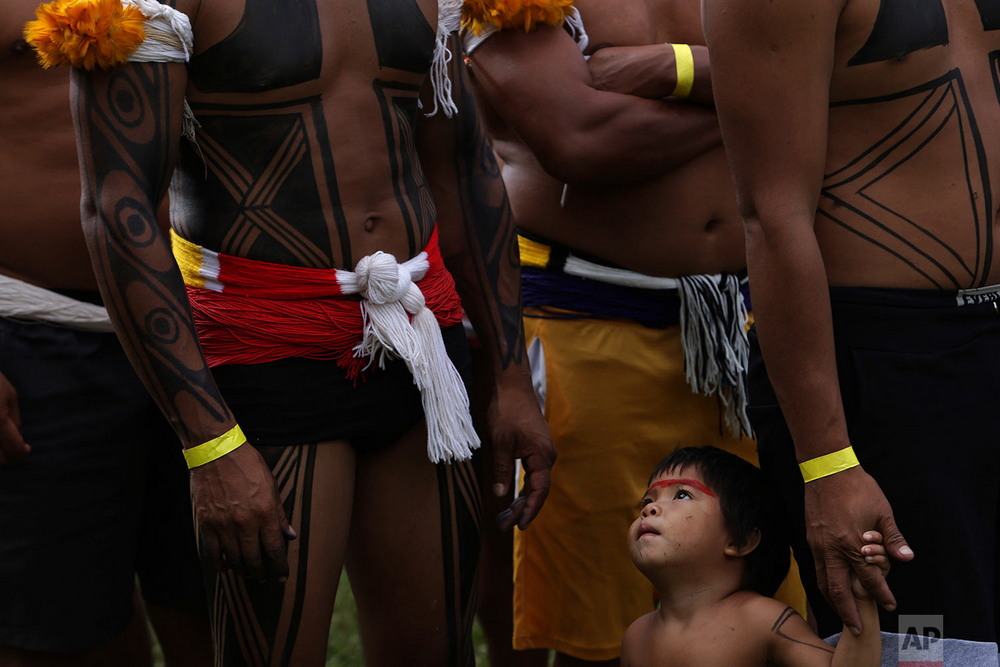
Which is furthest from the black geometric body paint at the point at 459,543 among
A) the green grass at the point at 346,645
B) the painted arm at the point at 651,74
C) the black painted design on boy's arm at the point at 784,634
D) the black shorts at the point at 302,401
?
the green grass at the point at 346,645

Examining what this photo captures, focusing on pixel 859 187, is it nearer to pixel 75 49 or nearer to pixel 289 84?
pixel 289 84

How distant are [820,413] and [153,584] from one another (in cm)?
196

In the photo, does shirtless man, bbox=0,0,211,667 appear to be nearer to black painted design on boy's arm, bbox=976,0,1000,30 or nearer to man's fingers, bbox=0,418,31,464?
man's fingers, bbox=0,418,31,464

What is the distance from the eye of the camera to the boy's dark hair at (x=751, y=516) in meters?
2.47

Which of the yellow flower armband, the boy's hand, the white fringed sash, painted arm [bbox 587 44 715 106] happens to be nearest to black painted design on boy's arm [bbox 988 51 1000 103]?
the boy's hand

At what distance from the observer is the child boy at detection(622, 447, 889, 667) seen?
7.75 feet

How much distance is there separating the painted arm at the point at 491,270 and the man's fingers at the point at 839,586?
0.91 metres

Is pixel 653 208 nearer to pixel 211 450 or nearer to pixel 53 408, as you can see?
pixel 211 450

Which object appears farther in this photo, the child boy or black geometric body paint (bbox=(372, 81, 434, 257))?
black geometric body paint (bbox=(372, 81, 434, 257))

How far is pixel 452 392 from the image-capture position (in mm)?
2535

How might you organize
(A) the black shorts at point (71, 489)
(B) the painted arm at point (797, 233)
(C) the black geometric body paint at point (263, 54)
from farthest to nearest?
(A) the black shorts at point (71, 489)
(C) the black geometric body paint at point (263, 54)
(B) the painted arm at point (797, 233)

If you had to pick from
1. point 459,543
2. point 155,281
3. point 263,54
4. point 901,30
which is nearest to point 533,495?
point 459,543

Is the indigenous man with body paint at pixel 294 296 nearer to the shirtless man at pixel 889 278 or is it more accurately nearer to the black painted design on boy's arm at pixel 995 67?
the shirtless man at pixel 889 278

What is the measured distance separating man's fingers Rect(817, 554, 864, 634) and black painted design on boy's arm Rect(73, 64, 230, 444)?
1.11 metres
